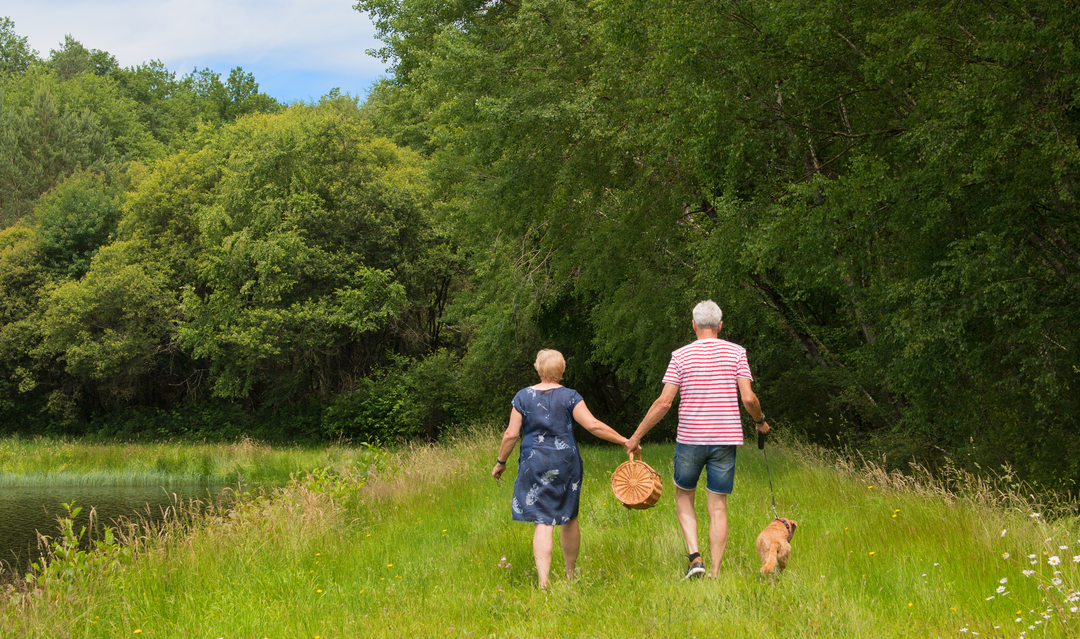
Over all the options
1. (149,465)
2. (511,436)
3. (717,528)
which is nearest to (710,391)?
(717,528)

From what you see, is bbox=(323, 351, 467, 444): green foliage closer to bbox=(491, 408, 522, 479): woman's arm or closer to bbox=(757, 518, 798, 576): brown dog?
bbox=(491, 408, 522, 479): woman's arm

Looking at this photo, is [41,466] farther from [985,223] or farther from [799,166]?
[985,223]

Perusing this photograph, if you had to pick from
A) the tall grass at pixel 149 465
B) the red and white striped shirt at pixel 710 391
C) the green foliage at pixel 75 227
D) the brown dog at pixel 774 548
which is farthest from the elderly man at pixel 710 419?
the green foliage at pixel 75 227

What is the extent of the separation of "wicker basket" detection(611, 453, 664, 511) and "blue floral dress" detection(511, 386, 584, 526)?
0.27m

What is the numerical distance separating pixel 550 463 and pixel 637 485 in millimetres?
563

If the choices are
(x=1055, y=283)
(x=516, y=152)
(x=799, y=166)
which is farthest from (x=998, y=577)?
(x=516, y=152)

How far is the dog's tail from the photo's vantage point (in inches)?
198

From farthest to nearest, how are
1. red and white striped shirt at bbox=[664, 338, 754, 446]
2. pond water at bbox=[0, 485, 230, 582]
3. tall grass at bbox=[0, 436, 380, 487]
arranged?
tall grass at bbox=[0, 436, 380, 487] → pond water at bbox=[0, 485, 230, 582] → red and white striped shirt at bbox=[664, 338, 754, 446]

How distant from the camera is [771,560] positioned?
16.6ft

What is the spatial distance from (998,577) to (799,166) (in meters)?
8.11

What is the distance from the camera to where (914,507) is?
682 cm

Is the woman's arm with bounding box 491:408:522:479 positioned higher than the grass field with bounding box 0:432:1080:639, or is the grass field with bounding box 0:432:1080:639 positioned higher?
the woman's arm with bounding box 491:408:522:479

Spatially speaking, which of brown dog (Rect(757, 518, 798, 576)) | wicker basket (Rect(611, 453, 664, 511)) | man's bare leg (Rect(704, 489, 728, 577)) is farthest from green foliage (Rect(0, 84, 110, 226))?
brown dog (Rect(757, 518, 798, 576))

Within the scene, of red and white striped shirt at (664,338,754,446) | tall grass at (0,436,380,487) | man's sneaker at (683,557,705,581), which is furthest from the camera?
tall grass at (0,436,380,487)
